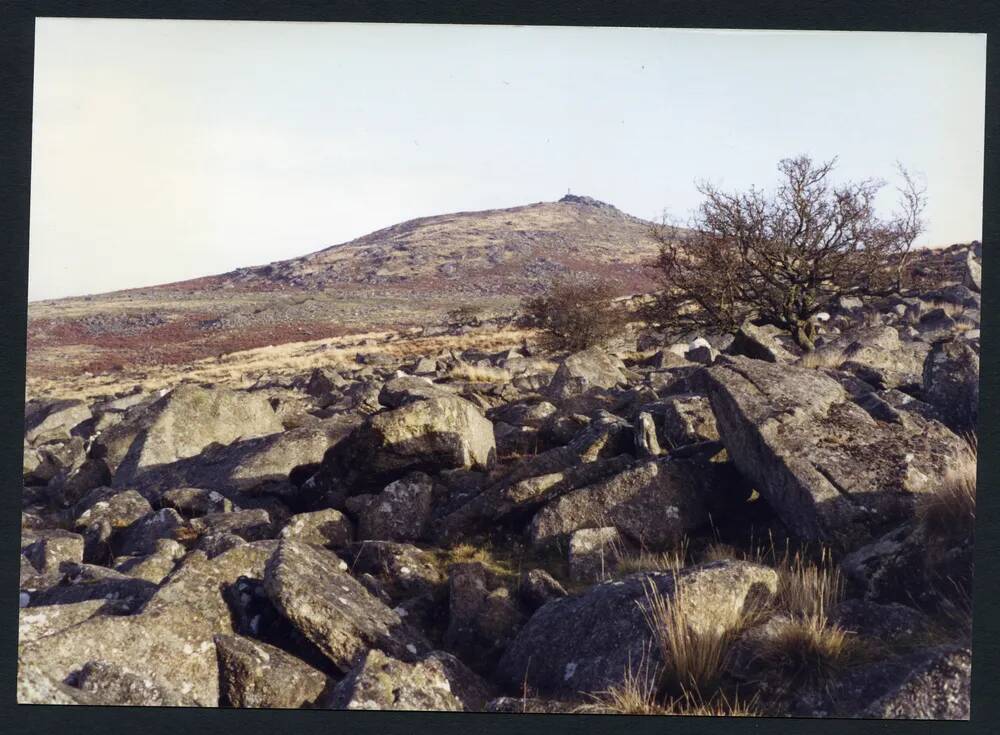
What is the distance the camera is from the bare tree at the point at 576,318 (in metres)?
27.7

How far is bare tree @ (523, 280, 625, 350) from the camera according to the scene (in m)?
27.7

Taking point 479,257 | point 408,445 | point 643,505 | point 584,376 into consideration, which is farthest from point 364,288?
point 643,505

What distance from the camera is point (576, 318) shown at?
2802 centimetres

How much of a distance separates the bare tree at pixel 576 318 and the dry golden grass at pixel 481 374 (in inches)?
315

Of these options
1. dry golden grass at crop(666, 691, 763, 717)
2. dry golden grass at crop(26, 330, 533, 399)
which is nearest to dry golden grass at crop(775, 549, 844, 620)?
dry golden grass at crop(666, 691, 763, 717)

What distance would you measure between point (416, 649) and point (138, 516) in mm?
4393

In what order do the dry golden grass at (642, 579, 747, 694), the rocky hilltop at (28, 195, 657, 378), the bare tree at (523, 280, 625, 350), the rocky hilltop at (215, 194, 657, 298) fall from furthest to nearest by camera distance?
the rocky hilltop at (215, 194, 657, 298)
the rocky hilltop at (28, 195, 657, 378)
the bare tree at (523, 280, 625, 350)
the dry golden grass at (642, 579, 747, 694)

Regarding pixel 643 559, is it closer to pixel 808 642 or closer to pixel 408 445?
pixel 808 642

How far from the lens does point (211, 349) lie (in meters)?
58.1

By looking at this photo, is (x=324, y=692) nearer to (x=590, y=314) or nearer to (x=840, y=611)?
(x=840, y=611)

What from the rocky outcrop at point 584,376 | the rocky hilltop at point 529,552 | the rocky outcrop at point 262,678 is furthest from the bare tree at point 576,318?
the rocky outcrop at point 262,678

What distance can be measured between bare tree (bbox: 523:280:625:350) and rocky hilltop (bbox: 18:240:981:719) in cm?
1616

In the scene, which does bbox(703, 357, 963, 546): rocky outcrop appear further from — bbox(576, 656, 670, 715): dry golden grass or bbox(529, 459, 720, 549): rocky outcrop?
bbox(576, 656, 670, 715): dry golden grass

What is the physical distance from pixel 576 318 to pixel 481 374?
9.53m
